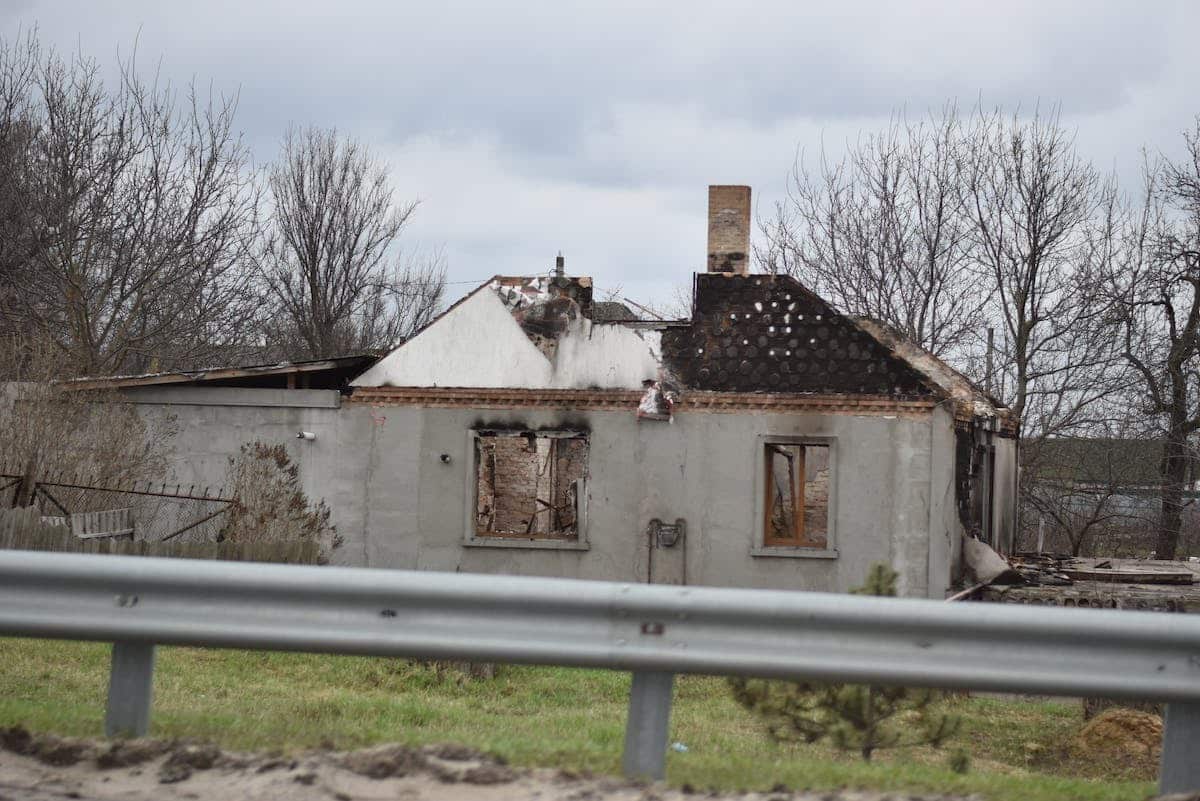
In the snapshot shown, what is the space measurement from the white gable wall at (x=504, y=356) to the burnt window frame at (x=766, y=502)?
188cm

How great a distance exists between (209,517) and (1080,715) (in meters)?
11.0

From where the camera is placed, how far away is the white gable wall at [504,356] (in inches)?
688

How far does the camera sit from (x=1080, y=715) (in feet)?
44.4

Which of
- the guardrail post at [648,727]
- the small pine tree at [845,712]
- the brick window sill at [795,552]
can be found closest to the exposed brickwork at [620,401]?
the brick window sill at [795,552]

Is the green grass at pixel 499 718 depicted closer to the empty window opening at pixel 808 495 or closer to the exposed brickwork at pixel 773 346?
the exposed brickwork at pixel 773 346

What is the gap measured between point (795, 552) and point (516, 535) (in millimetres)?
3982

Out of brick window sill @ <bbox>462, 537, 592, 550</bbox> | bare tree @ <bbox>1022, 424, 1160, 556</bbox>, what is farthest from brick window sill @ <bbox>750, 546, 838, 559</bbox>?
bare tree @ <bbox>1022, 424, 1160, 556</bbox>

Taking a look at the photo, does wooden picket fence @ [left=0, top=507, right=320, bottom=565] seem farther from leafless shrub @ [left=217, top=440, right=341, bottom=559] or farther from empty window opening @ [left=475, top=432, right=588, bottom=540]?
empty window opening @ [left=475, top=432, right=588, bottom=540]

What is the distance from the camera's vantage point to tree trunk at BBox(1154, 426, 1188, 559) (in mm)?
29562

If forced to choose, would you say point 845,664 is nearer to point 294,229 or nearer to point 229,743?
point 229,743

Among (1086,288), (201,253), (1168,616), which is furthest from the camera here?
(1086,288)

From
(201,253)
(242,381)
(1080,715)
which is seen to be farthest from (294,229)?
(1080,715)

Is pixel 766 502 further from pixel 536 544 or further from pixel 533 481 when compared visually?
pixel 533 481

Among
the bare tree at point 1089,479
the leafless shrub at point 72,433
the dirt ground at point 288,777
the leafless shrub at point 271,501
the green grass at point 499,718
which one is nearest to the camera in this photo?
the dirt ground at point 288,777
